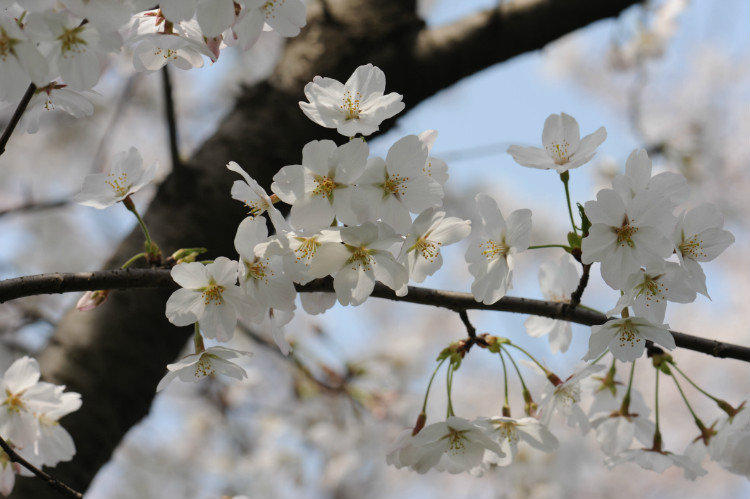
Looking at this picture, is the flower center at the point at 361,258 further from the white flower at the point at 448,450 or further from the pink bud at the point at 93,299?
the pink bud at the point at 93,299

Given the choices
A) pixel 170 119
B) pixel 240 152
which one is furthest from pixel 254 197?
pixel 240 152

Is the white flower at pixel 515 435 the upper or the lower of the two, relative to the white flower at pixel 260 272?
upper

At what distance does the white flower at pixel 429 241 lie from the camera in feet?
2.86

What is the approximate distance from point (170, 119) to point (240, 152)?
0.87 feet

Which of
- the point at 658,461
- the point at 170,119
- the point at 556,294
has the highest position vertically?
the point at 170,119

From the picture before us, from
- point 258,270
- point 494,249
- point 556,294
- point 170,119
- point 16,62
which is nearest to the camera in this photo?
point 16,62

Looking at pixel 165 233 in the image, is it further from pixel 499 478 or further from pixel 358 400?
pixel 499 478

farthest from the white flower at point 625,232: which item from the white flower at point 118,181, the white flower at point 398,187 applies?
the white flower at point 118,181

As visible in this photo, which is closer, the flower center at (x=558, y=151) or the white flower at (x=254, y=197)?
the white flower at (x=254, y=197)

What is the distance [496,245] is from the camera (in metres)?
1.01

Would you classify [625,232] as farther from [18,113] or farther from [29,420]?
[29,420]

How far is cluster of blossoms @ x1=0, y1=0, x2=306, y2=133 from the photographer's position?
75cm

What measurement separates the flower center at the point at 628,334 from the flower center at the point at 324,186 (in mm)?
483

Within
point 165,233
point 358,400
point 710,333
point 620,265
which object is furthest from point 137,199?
point 710,333
